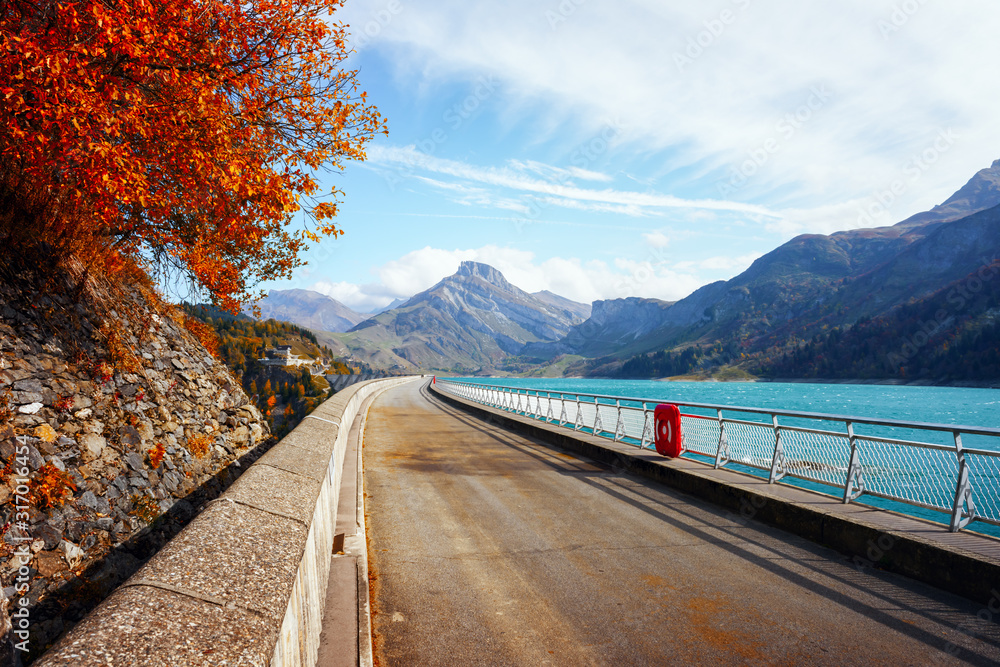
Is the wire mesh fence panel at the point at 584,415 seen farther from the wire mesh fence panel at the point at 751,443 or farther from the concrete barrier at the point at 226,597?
the concrete barrier at the point at 226,597

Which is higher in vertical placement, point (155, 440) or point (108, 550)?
point (155, 440)

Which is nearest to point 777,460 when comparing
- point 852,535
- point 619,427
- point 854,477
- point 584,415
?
point 854,477

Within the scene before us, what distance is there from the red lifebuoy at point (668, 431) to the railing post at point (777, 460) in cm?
237

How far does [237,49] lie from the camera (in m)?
7.87

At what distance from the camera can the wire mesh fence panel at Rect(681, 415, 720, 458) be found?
10.9 metres

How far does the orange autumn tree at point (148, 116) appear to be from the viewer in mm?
5570

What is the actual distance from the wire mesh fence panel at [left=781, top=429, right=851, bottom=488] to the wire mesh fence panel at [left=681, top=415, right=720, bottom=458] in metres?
1.45

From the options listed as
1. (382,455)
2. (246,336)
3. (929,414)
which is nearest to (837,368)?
(929,414)

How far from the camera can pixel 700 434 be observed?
11.3 meters

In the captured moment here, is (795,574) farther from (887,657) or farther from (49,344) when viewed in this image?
(49,344)

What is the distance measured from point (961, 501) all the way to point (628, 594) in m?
4.16

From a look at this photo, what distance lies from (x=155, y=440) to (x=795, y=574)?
7545 millimetres

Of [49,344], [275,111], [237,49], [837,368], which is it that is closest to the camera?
[49,344]

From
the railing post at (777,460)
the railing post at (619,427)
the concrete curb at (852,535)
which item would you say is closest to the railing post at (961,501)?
the concrete curb at (852,535)
